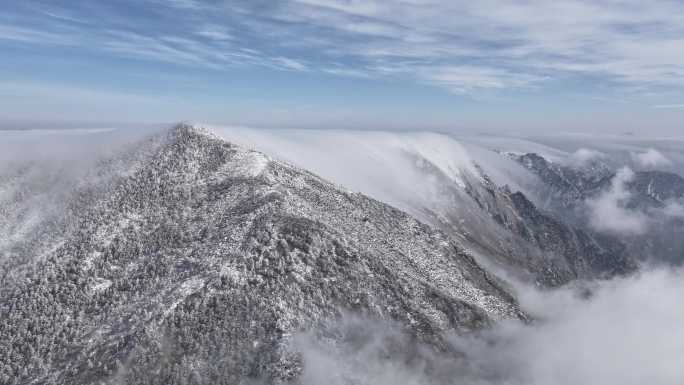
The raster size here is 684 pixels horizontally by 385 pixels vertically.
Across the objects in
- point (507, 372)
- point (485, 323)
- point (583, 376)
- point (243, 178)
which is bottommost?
point (583, 376)

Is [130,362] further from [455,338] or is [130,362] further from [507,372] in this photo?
[507,372]

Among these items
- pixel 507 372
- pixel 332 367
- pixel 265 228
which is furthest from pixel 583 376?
pixel 265 228

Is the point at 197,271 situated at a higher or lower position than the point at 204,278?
higher

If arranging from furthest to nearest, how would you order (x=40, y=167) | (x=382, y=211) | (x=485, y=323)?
1. (x=382, y=211)
2. (x=40, y=167)
3. (x=485, y=323)

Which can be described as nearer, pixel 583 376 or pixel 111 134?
pixel 583 376

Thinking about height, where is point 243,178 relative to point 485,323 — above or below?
above

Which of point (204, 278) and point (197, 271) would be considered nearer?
point (204, 278)

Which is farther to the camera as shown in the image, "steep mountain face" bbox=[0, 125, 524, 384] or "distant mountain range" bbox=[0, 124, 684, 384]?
"distant mountain range" bbox=[0, 124, 684, 384]

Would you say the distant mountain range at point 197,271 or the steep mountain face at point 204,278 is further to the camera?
the distant mountain range at point 197,271
